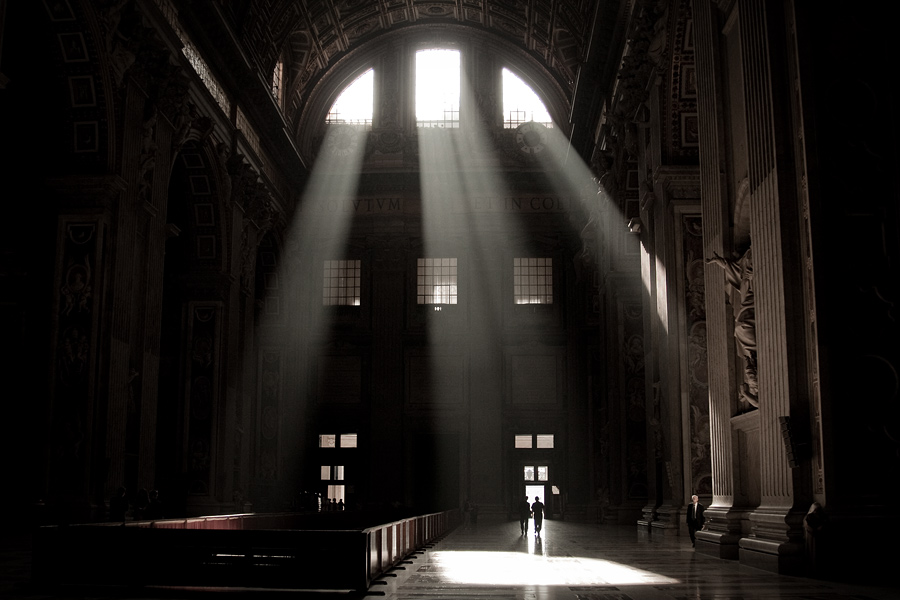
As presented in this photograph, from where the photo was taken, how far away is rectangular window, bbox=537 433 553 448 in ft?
111

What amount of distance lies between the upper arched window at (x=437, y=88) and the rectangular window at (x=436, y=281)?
213 inches

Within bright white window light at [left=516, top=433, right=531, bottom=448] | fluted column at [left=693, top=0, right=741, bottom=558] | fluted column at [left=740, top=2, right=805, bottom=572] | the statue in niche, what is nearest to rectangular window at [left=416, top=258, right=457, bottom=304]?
bright white window light at [left=516, top=433, right=531, bottom=448]

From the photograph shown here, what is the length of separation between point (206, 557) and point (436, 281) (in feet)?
90.2

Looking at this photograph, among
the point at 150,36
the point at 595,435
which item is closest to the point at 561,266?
the point at 595,435

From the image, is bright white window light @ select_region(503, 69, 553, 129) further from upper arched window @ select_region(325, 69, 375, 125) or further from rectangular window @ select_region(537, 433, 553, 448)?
rectangular window @ select_region(537, 433, 553, 448)

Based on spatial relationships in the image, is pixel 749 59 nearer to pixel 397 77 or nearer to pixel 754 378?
pixel 754 378

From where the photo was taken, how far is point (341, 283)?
3541 centimetres

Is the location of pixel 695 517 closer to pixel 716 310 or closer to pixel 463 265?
pixel 716 310

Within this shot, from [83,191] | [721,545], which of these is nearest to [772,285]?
[721,545]

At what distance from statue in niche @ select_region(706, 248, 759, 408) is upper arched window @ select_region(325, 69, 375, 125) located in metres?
26.2

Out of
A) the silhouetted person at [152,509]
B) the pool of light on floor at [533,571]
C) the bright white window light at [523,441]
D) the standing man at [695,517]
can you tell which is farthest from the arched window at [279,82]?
the standing man at [695,517]

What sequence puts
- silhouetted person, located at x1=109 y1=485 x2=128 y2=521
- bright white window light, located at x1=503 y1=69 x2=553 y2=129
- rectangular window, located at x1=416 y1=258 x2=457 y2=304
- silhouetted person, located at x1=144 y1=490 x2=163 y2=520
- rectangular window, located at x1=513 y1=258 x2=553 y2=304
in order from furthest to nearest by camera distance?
bright white window light, located at x1=503 y1=69 x2=553 y2=129 < rectangular window, located at x1=416 y1=258 x2=457 y2=304 < rectangular window, located at x1=513 y1=258 x2=553 y2=304 < silhouetted person, located at x1=144 y1=490 x2=163 y2=520 < silhouetted person, located at x1=109 y1=485 x2=128 y2=521

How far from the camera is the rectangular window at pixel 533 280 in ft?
114

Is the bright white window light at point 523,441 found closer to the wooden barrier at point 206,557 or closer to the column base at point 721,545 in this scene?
the column base at point 721,545
